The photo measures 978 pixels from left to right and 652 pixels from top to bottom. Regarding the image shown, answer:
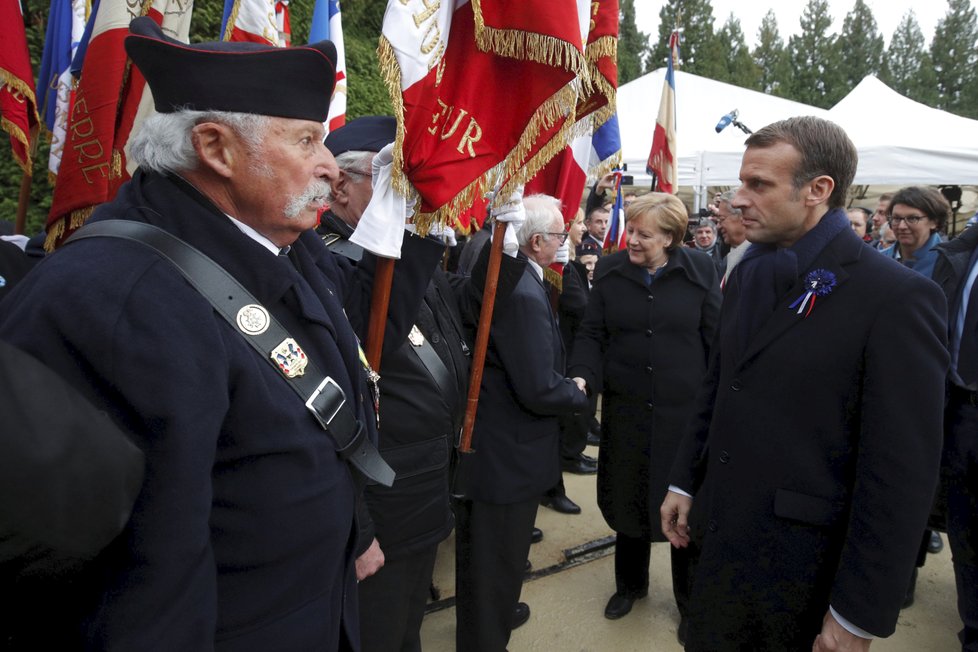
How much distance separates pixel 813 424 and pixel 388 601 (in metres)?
1.47

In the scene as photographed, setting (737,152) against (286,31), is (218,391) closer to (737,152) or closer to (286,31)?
(286,31)

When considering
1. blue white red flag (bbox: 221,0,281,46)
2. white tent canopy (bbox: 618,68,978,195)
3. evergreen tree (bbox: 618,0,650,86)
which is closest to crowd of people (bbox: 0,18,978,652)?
blue white red flag (bbox: 221,0,281,46)

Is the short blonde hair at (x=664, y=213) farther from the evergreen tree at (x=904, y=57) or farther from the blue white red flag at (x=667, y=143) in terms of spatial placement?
the evergreen tree at (x=904, y=57)

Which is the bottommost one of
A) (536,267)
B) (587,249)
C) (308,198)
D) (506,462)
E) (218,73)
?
(506,462)

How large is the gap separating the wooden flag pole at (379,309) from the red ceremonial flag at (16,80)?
2614 mm

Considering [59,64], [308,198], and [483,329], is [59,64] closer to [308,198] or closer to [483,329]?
[483,329]

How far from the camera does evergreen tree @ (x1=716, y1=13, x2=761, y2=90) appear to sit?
31.9 m

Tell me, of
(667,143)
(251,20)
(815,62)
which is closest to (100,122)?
(251,20)

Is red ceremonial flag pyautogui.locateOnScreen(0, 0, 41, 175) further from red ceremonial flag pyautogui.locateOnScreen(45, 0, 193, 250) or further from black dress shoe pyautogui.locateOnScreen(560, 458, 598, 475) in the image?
black dress shoe pyautogui.locateOnScreen(560, 458, 598, 475)

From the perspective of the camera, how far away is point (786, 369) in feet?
6.06

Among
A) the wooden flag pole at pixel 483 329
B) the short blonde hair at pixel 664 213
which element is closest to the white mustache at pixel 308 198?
the wooden flag pole at pixel 483 329

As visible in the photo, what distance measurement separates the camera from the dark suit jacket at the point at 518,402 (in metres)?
2.78

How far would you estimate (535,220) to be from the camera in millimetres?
3004

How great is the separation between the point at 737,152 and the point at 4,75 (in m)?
9.75
